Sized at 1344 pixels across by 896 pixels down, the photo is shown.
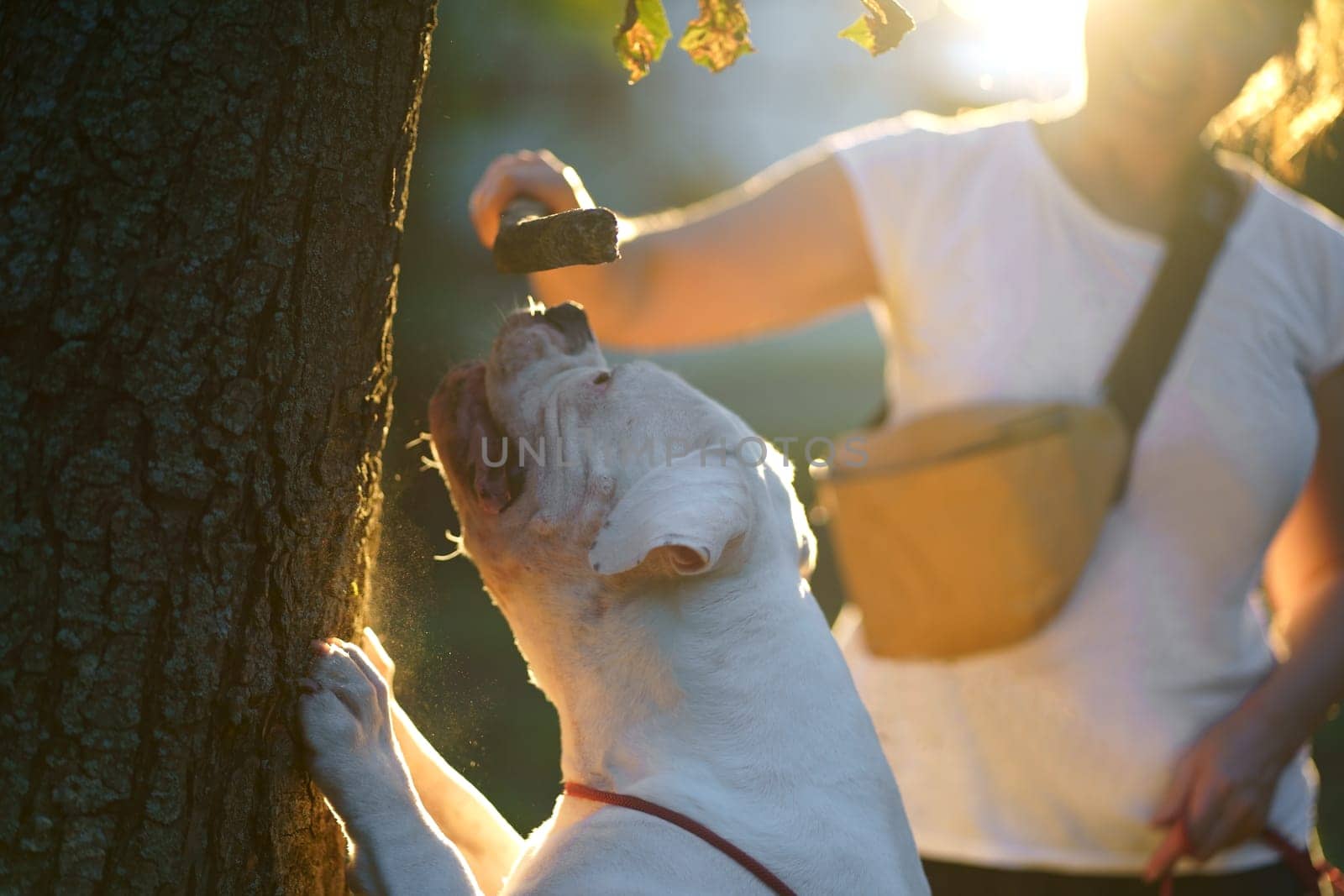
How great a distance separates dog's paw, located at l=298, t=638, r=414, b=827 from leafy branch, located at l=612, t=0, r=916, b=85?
922mm

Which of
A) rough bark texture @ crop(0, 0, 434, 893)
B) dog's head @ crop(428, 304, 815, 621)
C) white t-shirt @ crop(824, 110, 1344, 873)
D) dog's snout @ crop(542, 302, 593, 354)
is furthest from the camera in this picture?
white t-shirt @ crop(824, 110, 1344, 873)

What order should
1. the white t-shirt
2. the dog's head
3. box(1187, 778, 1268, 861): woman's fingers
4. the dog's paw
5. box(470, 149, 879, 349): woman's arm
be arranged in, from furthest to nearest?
box(470, 149, 879, 349): woman's arm → the white t-shirt → box(1187, 778, 1268, 861): woman's fingers → the dog's head → the dog's paw

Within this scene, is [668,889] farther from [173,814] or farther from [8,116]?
[8,116]

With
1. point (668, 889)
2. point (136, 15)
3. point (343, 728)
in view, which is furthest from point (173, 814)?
point (136, 15)

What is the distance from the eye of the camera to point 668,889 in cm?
146

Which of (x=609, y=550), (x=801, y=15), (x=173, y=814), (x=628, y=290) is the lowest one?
(x=173, y=814)

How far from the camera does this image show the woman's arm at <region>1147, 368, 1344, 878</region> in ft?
7.09

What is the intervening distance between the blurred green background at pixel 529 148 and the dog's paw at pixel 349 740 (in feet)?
0.58

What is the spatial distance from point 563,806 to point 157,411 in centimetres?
87

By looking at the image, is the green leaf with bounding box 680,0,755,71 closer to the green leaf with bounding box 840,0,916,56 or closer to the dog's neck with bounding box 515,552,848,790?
the green leaf with bounding box 840,0,916,56

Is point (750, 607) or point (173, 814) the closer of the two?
point (173, 814)

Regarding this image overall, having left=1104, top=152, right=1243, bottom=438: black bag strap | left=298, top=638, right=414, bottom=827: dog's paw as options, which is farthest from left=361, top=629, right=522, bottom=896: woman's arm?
left=1104, top=152, right=1243, bottom=438: black bag strap

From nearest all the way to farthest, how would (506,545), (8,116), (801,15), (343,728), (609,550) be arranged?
1. (8,116)
2. (343,728)
3. (609,550)
4. (506,545)
5. (801,15)

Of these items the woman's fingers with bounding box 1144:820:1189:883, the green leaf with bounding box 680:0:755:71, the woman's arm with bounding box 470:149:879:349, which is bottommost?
the woman's fingers with bounding box 1144:820:1189:883
